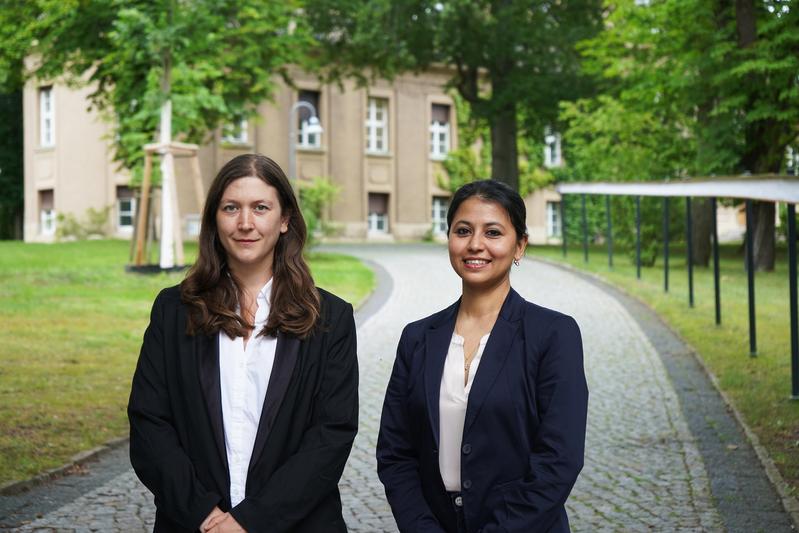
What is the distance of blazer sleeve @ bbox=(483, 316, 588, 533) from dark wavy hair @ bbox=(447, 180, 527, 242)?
0.34 metres

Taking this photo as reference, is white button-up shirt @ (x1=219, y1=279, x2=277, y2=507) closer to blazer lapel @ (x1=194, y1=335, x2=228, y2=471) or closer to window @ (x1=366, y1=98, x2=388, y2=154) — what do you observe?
blazer lapel @ (x1=194, y1=335, x2=228, y2=471)

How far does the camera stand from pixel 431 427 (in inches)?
124

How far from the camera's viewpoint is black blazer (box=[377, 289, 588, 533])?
3.10 metres

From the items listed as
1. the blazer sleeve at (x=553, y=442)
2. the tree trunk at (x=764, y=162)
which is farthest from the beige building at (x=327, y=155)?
the blazer sleeve at (x=553, y=442)

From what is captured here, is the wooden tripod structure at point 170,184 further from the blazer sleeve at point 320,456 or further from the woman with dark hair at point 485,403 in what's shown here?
the woman with dark hair at point 485,403

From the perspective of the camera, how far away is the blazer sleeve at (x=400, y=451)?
10.6 ft

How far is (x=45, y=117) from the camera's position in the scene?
143 feet

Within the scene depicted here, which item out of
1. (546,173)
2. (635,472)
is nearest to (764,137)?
(635,472)

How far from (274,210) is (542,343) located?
2.88ft

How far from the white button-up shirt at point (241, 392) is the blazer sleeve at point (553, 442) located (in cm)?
69

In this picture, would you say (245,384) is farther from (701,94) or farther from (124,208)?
(124,208)

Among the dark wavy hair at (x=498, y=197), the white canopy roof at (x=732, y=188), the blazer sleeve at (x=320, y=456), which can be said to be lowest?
the blazer sleeve at (x=320, y=456)

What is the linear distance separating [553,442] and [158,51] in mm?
18347

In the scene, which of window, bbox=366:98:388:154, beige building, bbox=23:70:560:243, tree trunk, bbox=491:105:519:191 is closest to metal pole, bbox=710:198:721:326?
tree trunk, bbox=491:105:519:191
